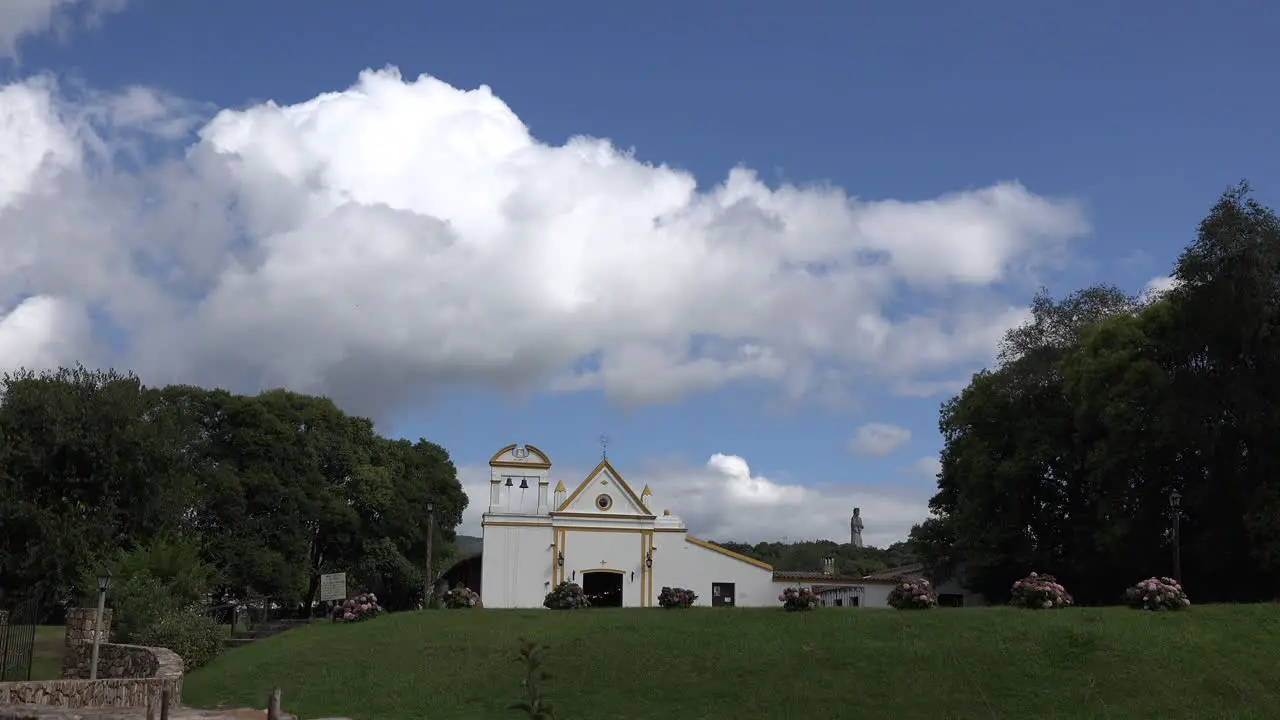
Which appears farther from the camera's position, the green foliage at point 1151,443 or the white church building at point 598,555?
the white church building at point 598,555

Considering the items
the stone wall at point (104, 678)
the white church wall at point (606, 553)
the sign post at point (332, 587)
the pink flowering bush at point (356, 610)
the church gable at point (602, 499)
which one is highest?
the church gable at point (602, 499)

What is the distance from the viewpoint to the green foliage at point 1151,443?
2955 cm

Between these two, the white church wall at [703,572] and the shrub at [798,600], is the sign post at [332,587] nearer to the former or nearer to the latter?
the white church wall at [703,572]

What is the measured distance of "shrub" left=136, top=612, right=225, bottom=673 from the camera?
2481 centimetres

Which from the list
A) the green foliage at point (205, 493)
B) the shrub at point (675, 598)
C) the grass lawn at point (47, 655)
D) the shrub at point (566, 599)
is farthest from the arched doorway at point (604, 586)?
the grass lawn at point (47, 655)

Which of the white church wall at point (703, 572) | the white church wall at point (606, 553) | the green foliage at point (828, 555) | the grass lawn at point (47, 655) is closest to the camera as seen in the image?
the grass lawn at point (47, 655)

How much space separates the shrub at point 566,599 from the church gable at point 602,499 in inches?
567

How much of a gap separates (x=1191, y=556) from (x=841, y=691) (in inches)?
734

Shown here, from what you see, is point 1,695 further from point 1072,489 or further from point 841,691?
point 1072,489

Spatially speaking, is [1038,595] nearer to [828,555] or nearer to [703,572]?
[703,572]

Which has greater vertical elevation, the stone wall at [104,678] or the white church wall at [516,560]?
the white church wall at [516,560]

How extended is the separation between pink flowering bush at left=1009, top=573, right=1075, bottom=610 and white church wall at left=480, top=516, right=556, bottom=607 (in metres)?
21.3

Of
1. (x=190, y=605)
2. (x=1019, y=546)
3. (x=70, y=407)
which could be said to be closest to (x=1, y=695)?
(x=190, y=605)

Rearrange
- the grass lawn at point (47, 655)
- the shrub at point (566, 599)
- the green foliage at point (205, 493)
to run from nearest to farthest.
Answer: the grass lawn at point (47, 655)
the shrub at point (566, 599)
the green foliage at point (205, 493)
